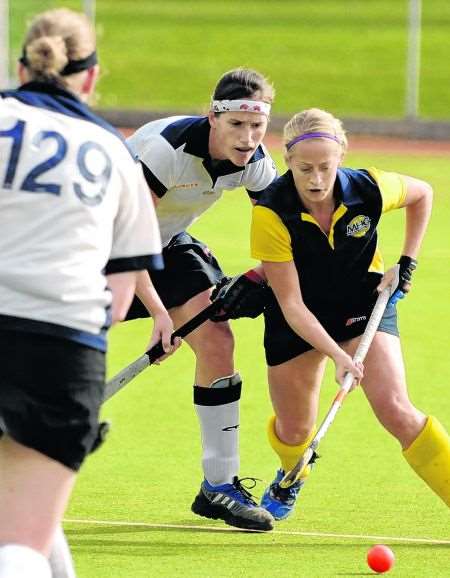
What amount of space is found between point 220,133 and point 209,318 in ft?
2.07

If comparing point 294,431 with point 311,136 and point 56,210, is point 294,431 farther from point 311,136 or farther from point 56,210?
point 56,210

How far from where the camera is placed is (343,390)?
4562 mm

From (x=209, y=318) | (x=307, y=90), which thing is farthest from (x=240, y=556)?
(x=307, y=90)

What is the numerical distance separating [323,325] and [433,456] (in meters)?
0.55

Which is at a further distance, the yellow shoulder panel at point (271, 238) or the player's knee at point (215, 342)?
the player's knee at point (215, 342)

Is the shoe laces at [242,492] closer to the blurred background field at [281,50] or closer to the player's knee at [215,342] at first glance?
the player's knee at [215,342]

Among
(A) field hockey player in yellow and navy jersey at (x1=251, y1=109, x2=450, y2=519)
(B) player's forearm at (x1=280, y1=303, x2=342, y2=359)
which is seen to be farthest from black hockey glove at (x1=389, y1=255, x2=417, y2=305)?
(B) player's forearm at (x1=280, y1=303, x2=342, y2=359)

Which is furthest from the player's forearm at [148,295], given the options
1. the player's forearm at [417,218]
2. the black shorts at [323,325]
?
the player's forearm at [417,218]

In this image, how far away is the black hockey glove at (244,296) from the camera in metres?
4.96

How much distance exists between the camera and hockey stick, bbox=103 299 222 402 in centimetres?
476

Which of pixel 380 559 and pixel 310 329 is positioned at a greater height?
pixel 310 329

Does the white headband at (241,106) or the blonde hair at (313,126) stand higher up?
the blonde hair at (313,126)

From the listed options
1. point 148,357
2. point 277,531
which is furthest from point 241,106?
point 277,531

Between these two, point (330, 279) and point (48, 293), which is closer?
point (48, 293)
